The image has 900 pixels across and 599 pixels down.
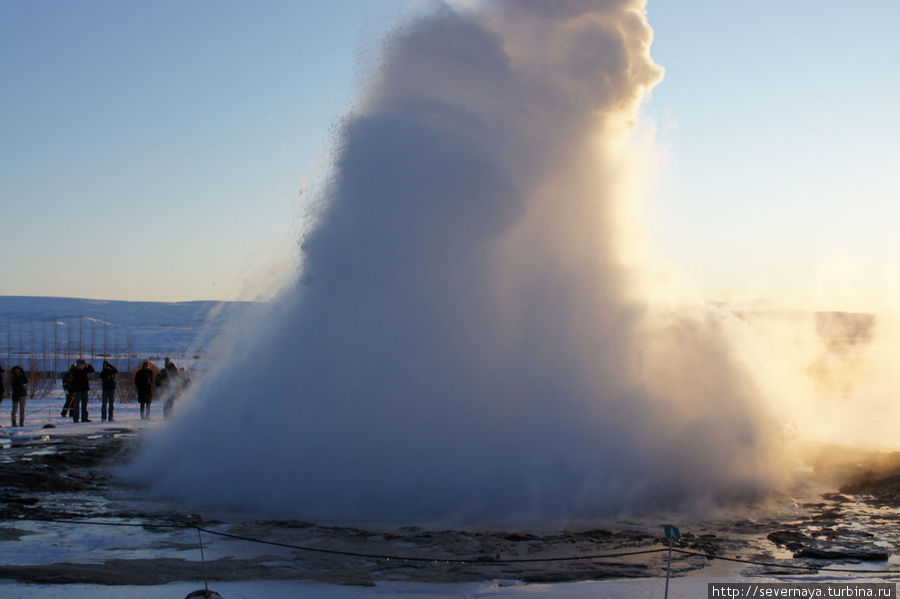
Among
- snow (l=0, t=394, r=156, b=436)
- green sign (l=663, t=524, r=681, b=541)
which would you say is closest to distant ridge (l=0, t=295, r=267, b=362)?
snow (l=0, t=394, r=156, b=436)

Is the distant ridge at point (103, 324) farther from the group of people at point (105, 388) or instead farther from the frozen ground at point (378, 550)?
the frozen ground at point (378, 550)

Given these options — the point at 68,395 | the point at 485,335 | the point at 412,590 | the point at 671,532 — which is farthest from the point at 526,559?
the point at 68,395

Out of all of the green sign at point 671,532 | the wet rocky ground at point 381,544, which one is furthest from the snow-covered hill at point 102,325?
the green sign at point 671,532

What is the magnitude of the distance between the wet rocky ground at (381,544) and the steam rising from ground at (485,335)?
1023 mm

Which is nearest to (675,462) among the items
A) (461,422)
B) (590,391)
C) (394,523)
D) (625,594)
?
(590,391)

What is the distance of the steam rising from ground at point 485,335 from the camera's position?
11055 mm

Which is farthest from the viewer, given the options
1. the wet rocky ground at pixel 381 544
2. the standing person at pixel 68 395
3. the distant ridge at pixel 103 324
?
the distant ridge at pixel 103 324

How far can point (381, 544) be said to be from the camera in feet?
28.3

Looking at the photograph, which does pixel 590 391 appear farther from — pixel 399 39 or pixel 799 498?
pixel 399 39

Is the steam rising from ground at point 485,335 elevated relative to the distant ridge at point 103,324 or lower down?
lower down

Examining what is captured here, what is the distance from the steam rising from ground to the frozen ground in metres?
1.03

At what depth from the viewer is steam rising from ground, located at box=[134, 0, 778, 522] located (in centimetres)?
1105

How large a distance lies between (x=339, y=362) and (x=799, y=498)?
6.99 m

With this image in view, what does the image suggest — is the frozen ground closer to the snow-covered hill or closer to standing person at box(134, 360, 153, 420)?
standing person at box(134, 360, 153, 420)
